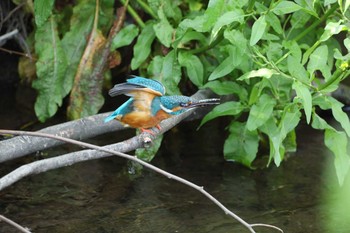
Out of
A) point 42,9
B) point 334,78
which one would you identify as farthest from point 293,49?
point 42,9

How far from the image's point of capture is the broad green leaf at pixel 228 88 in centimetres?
437

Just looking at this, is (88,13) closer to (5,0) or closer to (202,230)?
(5,0)

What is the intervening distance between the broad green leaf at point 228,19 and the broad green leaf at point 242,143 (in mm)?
978

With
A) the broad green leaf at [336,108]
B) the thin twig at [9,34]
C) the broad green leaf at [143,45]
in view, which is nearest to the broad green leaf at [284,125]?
the broad green leaf at [336,108]

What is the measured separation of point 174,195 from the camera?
467cm

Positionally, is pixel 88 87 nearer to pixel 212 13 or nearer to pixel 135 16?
pixel 135 16

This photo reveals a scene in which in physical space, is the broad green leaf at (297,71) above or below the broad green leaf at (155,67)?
above

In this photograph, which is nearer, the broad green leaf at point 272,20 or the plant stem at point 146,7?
the broad green leaf at point 272,20

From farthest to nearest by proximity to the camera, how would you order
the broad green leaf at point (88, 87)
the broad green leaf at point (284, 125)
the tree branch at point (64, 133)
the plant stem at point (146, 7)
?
the broad green leaf at point (88, 87)
the plant stem at point (146, 7)
the broad green leaf at point (284, 125)
the tree branch at point (64, 133)

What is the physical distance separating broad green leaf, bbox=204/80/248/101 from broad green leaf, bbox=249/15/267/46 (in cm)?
73

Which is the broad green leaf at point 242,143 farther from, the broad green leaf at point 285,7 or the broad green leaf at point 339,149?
the broad green leaf at point 285,7

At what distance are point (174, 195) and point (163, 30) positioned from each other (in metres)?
1.02

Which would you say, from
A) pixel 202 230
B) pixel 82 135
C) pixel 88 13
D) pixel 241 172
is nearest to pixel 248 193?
pixel 241 172

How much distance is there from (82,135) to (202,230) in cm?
85
